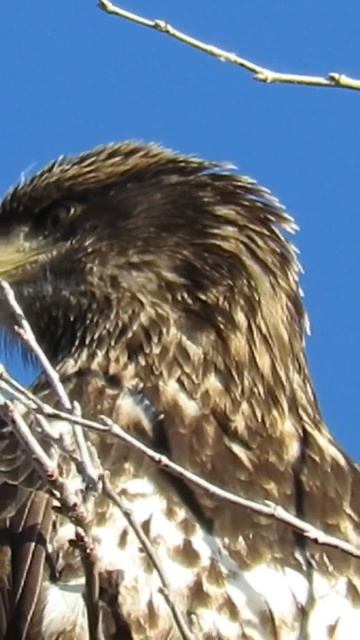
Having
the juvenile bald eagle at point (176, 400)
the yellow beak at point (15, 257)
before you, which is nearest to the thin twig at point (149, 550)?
the juvenile bald eagle at point (176, 400)

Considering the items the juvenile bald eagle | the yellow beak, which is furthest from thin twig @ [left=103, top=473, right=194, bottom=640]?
the yellow beak

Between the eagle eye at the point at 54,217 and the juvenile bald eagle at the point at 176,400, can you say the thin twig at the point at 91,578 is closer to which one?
the juvenile bald eagle at the point at 176,400

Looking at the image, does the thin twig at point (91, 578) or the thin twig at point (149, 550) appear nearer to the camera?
the thin twig at point (91, 578)

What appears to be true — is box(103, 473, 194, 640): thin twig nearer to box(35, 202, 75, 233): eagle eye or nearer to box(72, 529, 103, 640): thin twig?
box(72, 529, 103, 640): thin twig

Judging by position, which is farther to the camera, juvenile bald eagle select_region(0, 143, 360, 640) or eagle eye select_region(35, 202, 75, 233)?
eagle eye select_region(35, 202, 75, 233)

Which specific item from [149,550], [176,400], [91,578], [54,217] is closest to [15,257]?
[54,217]

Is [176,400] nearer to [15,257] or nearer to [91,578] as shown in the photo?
[15,257]

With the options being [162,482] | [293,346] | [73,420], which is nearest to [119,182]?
[293,346]

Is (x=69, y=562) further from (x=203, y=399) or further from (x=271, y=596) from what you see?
(x=203, y=399)

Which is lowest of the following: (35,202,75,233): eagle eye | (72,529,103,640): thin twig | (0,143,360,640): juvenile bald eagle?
(72,529,103,640): thin twig
